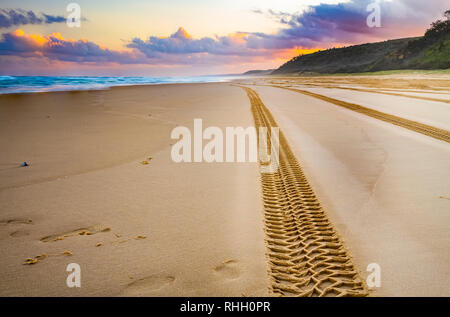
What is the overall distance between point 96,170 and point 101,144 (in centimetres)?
193

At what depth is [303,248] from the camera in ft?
8.54

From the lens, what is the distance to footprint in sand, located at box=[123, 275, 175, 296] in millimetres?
2048

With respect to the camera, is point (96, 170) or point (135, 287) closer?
point (135, 287)

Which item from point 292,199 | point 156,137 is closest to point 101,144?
point 156,137


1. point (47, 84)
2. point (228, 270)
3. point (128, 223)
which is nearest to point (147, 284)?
point (228, 270)

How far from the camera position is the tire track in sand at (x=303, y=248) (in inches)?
84.4

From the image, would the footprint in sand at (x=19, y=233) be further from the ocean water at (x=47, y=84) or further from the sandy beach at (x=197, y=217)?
the ocean water at (x=47, y=84)

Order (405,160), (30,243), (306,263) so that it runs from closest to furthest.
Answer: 1. (306,263)
2. (30,243)
3. (405,160)

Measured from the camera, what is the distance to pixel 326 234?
2.86 meters

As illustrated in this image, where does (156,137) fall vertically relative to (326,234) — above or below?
above

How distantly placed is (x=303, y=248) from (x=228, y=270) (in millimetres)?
783

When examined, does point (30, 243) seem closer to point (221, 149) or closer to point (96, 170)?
point (96, 170)

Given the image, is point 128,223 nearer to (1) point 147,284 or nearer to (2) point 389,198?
(1) point 147,284

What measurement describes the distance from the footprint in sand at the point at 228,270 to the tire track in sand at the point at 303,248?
11.4 inches
